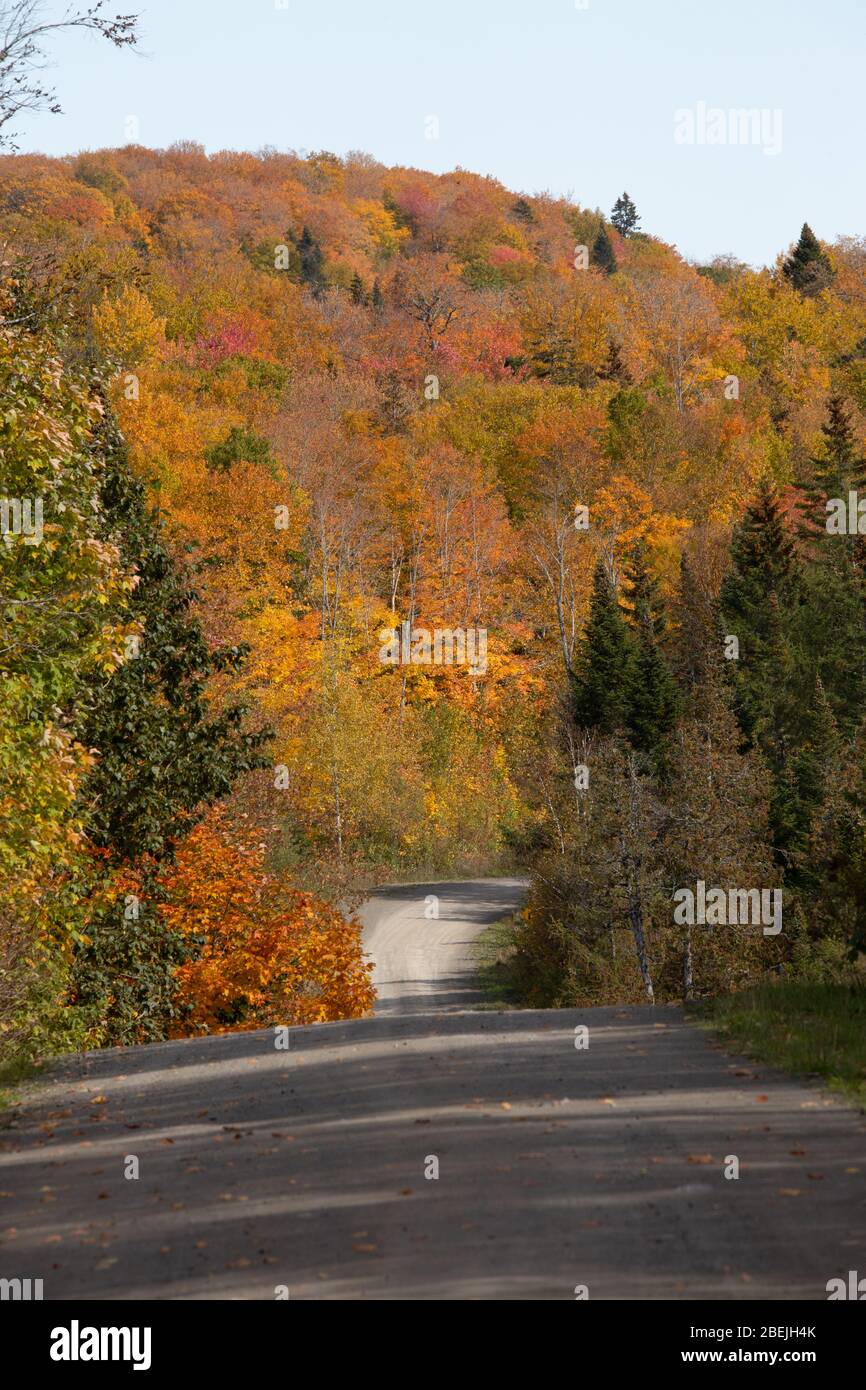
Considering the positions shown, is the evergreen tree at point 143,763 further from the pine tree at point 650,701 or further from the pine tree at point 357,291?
the pine tree at point 357,291

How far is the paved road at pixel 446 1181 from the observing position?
21.7 ft

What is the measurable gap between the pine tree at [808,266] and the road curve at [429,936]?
80811mm

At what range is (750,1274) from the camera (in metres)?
6.50

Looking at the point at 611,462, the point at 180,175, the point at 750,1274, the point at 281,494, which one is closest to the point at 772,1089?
the point at 750,1274

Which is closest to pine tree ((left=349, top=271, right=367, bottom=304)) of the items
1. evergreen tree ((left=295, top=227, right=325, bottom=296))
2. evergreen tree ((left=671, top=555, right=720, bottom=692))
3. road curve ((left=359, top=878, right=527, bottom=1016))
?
evergreen tree ((left=295, top=227, right=325, bottom=296))

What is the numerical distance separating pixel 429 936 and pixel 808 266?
94.2m

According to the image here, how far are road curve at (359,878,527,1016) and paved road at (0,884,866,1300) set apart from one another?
75.2 feet

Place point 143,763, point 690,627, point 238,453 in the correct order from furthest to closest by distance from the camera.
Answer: point 690,627
point 238,453
point 143,763

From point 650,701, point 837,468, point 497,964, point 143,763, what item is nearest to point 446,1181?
point 143,763

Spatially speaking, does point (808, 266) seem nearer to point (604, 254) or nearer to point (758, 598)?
point (604, 254)

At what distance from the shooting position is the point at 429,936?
4856 centimetres

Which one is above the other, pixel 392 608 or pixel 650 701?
pixel 392 608

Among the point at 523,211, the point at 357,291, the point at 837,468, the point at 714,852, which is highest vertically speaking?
the point at 523,211
